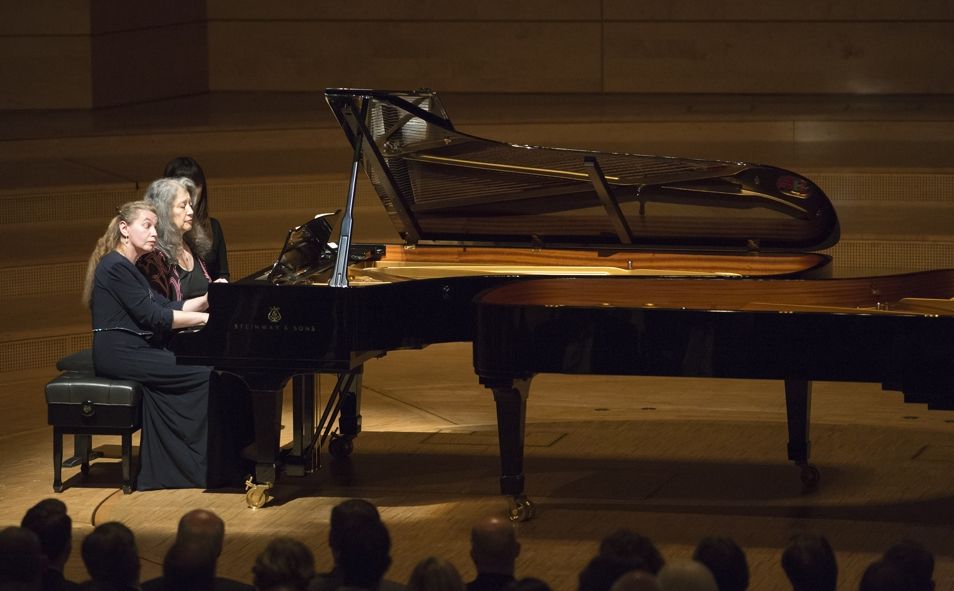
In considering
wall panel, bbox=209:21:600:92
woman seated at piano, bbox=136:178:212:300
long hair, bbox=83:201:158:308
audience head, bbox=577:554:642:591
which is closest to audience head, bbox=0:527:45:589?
audience head, bbox=577:554:642:591

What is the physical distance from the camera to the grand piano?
4.96 meters

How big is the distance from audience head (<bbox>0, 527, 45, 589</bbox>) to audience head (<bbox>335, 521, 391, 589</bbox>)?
630 millimetres

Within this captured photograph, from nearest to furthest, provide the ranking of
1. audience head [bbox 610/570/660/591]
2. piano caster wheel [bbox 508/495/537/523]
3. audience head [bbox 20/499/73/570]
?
audience head [bbox 610/570/660/591] → audience head [bbox 20/499/73/570] → piano caster wheel [bbox 508/495/537/523]

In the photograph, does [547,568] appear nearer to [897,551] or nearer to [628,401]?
[897,551]

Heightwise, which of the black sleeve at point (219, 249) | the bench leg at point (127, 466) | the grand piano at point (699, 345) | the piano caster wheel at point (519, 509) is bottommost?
the piano caster wheel at point (519, 509)

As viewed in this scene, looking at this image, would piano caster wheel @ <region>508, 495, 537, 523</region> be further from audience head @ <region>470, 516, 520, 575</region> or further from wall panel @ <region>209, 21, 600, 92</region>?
wall panel @ <region>209, 21, 600, 92</region>

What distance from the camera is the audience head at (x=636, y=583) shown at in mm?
2850

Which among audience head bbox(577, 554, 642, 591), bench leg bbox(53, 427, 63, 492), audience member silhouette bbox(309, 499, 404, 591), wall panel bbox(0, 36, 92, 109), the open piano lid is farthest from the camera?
wall panel bbox(0, 36, 92, 109)

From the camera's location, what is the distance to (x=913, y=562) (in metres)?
3.18

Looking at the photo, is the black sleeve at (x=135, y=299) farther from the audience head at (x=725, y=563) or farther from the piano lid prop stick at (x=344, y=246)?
the audience head at (x=725, y=563)

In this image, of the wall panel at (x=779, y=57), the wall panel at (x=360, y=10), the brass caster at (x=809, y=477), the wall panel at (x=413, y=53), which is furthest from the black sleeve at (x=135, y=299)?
the wall panel at (x=779, y=57)

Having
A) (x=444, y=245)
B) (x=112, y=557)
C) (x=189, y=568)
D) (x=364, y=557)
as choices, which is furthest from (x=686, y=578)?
(x=444, y=245)

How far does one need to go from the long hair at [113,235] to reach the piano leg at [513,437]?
1441mm

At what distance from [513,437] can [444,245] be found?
138cm
